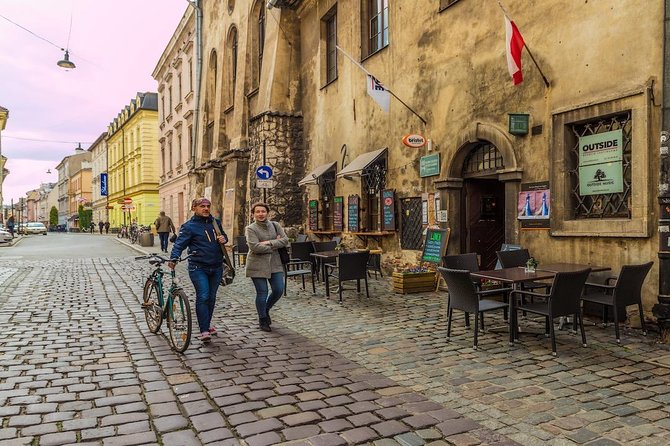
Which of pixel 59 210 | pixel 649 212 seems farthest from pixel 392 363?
pixel 59 210

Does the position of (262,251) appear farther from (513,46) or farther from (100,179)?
(100,179)

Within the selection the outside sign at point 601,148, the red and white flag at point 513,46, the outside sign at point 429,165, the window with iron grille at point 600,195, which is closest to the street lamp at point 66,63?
the outside sign at point 429,165

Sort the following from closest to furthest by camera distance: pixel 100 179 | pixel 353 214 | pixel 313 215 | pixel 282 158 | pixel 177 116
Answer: pixel 353 214 < pixel 313 215 < pixel 282 158 < pixel 177 116 < pixel 100 179

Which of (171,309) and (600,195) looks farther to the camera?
(600,195)

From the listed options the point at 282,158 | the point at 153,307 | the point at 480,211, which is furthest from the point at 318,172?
the point at 153,307

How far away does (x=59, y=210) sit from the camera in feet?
357

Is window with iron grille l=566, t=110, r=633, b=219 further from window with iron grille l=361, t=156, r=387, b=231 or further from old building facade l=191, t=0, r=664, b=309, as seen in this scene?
window with iron grille l=361, t=156, r=387, b=231

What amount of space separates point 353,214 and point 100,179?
5452cm

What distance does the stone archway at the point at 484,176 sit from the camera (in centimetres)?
816

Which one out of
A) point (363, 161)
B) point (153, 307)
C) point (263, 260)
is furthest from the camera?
point (363, 161)

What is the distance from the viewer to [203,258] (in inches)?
233

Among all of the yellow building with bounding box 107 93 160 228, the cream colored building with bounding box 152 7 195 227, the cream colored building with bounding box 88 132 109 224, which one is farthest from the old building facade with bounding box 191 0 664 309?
the cream colored building with bounding box 88 132 109 224

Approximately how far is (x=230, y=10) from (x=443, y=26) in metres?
14.5

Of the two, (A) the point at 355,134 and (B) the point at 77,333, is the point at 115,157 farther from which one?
(B) the point at 77,333
